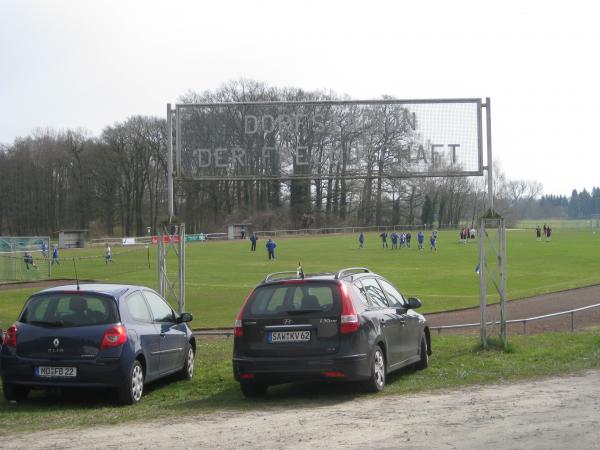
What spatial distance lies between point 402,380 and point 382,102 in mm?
5797

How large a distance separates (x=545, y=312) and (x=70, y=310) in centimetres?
2054

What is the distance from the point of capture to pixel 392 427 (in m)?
7.18

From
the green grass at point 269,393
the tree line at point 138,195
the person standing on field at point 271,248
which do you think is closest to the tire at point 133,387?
the green grass at point 269,393

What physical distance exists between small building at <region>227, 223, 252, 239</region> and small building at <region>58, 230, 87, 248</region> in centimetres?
1636

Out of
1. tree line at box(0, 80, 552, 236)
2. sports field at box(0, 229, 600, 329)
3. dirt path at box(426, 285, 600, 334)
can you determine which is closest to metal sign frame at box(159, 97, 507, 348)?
dirt path at box(426, 285, 600, 334)

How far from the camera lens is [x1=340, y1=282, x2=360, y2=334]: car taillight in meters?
9.21

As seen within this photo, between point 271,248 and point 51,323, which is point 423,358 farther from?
point 271,248

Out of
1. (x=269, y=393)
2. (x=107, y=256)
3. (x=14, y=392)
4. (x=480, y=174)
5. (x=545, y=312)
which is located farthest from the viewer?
(x=107, y=256)

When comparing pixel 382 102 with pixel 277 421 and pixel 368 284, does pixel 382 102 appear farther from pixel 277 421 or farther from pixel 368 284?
pixel 277 421

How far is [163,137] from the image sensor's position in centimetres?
8919

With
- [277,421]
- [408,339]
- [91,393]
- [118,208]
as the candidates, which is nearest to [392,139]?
[408,339]

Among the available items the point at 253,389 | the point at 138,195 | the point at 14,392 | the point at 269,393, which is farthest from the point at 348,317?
the point at 138,195

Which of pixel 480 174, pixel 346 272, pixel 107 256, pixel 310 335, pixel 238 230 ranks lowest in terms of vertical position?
pixel 107 256

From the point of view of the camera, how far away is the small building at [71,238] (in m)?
81.2
